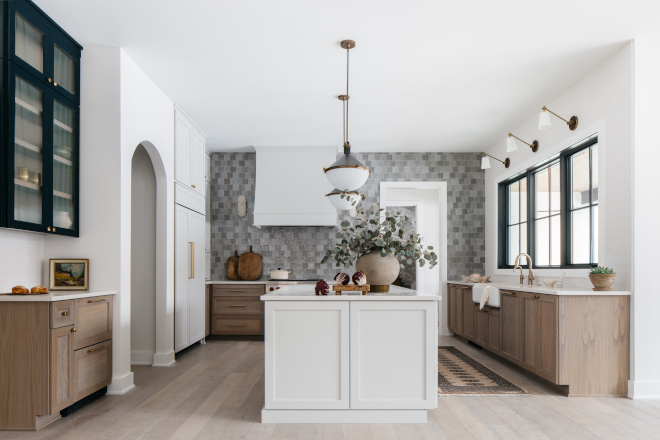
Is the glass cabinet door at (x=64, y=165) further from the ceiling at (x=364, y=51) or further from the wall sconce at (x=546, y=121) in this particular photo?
the wall sconce at (x=546, y=121)

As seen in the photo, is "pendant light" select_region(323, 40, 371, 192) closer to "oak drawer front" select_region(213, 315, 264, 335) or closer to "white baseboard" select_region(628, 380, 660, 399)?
"white baseboard" select_region(628, 380, 660, 399)

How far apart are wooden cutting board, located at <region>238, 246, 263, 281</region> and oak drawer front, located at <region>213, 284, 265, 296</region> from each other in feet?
0.91

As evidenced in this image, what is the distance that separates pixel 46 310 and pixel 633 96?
4210 mm

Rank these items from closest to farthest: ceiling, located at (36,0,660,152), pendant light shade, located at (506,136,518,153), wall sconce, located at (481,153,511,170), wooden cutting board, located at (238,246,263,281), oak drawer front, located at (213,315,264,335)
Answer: ceiling, located at (36,0,660,152), pendant light shade, located at (506,136,518,153), wall sconce, located at (481,153,511,170), oak drawer front, located at (213,315,264,335), wooden cutting board, located at (238,246,263,281)

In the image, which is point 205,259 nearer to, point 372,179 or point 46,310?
point 372,179

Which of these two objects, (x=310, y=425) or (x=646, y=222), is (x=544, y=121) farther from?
(x=310, y=425)

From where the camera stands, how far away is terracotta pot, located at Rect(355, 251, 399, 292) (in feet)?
11.5

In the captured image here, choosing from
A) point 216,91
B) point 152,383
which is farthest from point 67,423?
point 216,91

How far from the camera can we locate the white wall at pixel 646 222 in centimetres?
370

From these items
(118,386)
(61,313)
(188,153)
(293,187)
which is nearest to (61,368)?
(61,313)

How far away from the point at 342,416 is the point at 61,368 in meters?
1.75

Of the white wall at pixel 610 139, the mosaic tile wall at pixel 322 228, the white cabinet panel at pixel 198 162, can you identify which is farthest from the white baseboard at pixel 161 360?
the white wall at pixel 610 139

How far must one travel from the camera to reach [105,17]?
3.41m

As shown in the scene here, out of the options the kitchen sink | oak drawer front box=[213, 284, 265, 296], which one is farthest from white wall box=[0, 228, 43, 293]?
the kitchen sink
